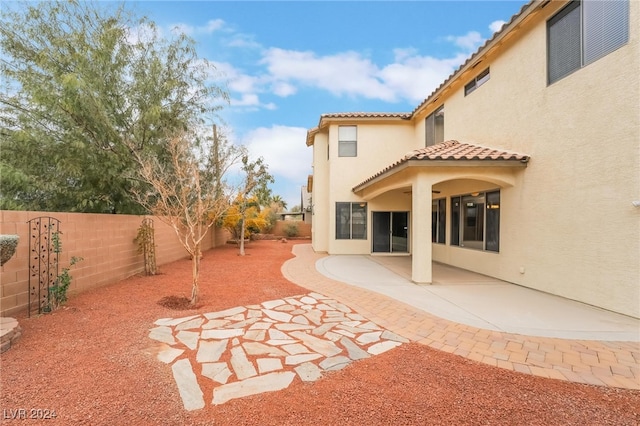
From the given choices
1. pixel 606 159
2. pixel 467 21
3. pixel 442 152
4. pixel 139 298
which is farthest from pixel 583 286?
pixel 139 298

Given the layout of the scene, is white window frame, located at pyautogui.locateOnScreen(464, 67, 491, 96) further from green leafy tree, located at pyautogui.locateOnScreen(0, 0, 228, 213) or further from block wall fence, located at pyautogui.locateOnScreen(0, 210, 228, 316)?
block wall fence, located at pyautogui.locateOnScreen(0, 210, 228, 316)

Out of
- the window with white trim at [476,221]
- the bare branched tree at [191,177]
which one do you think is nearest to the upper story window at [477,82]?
the window with white trim at [476,221]

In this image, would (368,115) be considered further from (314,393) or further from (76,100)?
(314,393)

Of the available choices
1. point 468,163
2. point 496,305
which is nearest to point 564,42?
point 468,163

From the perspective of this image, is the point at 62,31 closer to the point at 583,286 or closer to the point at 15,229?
the point at 15,229

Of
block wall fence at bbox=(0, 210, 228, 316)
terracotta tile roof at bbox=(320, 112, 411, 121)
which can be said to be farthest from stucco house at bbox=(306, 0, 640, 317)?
block wall fence at bbox=(0, 210, 228, 316)

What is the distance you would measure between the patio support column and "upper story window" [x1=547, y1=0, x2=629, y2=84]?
401 cm

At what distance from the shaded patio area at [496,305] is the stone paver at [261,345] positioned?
6.62 feet

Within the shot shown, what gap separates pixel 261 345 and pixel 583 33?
9.31m

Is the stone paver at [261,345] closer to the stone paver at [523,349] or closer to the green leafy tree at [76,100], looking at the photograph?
the stone paver at [523,349]

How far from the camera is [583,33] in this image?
6.48 metres

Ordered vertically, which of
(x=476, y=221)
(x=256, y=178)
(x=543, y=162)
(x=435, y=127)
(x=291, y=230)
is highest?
(x=435, y=127)

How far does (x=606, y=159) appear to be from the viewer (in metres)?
6.04

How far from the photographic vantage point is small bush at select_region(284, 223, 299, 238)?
86.9 feet
